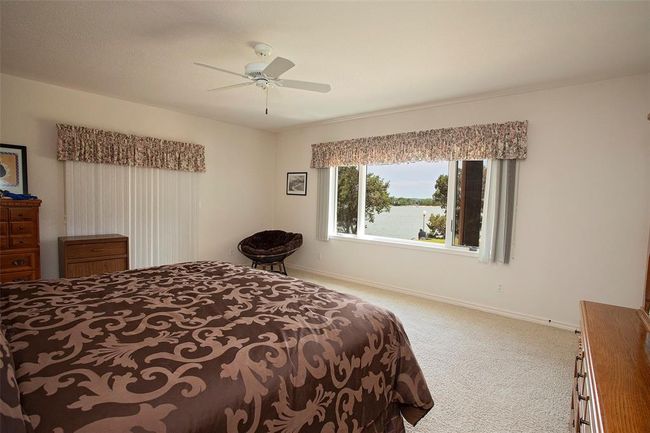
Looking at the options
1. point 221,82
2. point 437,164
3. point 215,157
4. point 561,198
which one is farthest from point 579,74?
point 215,157

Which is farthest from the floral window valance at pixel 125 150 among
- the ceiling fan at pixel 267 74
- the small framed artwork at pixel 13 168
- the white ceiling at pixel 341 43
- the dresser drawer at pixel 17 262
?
the ceiling fan at pixel 267 74

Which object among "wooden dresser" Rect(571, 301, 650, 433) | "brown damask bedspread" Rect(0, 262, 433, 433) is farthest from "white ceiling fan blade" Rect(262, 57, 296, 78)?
"wooden dresser" Rect(571, 301, 650, 433)

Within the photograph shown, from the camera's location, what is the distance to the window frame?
4.28m

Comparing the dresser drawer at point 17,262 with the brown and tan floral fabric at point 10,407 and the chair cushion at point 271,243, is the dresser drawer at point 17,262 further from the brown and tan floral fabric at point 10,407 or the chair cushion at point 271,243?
the brown and tan floral fabric at point 10,407

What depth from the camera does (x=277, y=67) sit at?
8.03 feet

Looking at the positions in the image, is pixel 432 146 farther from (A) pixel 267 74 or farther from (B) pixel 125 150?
(B) pixel 125 150

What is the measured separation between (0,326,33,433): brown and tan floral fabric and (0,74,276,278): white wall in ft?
12.4

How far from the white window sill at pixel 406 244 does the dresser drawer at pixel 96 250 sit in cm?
307

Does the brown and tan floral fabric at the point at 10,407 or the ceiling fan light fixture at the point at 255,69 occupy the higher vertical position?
the ceiling fan light fixture at the point at 255,69

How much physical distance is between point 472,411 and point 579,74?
323cm

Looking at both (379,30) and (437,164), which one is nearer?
(379,30)

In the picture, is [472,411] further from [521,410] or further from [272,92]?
[272,92]

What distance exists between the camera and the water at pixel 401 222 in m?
4.66

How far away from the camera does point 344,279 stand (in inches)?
209
